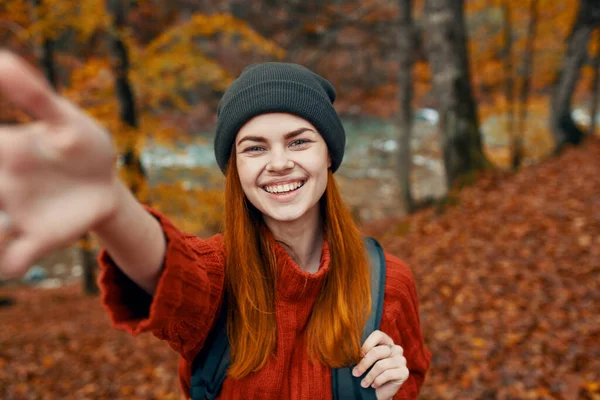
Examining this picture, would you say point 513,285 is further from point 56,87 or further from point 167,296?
point 56,87

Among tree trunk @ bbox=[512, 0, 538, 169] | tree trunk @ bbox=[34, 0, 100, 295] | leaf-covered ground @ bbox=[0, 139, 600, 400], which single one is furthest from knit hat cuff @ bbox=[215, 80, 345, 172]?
tree trunk @ bbox=[512, 0, 538, 169]

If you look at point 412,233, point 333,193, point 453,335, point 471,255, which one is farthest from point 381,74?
point 333,193

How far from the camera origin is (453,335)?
166 inches

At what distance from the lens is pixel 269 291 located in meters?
1.55

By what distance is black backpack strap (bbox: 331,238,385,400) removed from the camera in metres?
1.48

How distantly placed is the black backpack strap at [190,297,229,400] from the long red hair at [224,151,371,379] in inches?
1.0

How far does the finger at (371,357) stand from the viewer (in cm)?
146

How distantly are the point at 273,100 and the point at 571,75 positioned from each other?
9.32m

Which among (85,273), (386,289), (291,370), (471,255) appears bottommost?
(85,273)

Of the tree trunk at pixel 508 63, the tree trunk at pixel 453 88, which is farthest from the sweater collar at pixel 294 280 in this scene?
the tree trunk at pixel 508 63

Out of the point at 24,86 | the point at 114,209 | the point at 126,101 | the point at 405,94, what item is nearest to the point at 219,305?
the point at 114,209

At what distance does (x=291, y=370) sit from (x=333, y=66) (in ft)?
57.1

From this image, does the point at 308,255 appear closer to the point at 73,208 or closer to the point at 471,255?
the point at 73,208

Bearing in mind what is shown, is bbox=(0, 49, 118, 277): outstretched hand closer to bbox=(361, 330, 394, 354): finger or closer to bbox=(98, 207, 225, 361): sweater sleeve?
bbox=(98, 207, 225, 361): sweater sleeve
